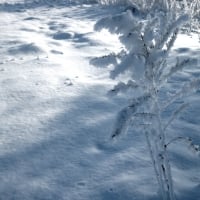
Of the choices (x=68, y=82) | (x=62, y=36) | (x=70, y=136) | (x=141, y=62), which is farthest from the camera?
(x=62, y=36)

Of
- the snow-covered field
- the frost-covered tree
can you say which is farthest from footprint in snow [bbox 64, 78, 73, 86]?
the frost-covered tree

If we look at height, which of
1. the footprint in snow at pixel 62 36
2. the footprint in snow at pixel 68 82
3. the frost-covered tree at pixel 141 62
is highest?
the footprint in snow at pixel 62 36

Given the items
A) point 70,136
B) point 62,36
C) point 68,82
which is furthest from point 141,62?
point 62,36

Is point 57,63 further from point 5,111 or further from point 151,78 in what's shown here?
point 151,78

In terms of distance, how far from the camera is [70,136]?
2.53 metres

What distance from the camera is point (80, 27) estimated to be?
20.5 feet

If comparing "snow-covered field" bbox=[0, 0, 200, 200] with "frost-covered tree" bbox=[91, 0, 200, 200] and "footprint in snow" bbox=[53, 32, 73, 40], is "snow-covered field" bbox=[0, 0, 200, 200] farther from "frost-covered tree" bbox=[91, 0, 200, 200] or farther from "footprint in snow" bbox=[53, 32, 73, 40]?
"footprint in snow" bbox=[53, 32, 73, 40]

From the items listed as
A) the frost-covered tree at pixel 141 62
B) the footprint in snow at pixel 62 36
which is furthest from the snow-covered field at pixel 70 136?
the footprint in snow at pixel 62 36

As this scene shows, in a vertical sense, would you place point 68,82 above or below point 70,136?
above

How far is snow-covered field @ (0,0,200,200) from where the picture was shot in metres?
2.03

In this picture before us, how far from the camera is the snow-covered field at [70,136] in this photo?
6.66 ft

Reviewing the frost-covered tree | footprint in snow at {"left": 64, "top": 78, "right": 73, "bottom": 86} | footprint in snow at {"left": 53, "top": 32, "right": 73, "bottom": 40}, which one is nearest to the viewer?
the frost-covered tree

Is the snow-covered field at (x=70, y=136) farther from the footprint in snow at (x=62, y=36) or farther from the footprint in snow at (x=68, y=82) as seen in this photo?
the footprint in snow at (x=62, y=36)

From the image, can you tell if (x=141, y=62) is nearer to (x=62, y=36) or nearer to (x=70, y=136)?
(x=70, y=136)
